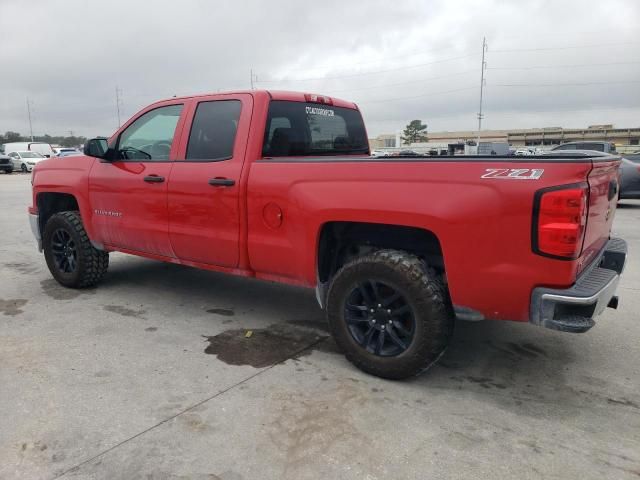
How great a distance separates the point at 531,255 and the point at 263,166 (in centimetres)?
196

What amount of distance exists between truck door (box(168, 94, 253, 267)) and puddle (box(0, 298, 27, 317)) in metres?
1.70

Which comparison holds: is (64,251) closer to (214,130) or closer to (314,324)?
(214,130)

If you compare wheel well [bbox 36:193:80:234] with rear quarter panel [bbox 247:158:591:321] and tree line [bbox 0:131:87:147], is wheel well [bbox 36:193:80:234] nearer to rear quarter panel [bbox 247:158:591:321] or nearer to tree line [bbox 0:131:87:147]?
rear quarter panel [bbox 247:158:591:321]

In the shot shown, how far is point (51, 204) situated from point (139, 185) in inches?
71.3

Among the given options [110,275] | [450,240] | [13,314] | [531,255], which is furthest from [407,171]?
[110,275]

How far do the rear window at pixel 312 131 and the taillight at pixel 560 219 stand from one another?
2128mm

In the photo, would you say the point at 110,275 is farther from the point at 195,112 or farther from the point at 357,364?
the point at 357,364

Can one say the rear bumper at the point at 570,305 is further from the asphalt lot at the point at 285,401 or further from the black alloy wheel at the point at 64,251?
the black alloy wheel at the point at 64,251

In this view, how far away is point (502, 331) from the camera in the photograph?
14.3 feet

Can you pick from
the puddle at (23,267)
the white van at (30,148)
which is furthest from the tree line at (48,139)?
the puddle at (23,267)

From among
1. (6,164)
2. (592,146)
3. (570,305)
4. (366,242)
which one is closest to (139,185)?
(366,242)

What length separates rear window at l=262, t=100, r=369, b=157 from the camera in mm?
4160

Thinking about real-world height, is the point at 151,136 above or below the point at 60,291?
above

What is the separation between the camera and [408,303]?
324 cm
